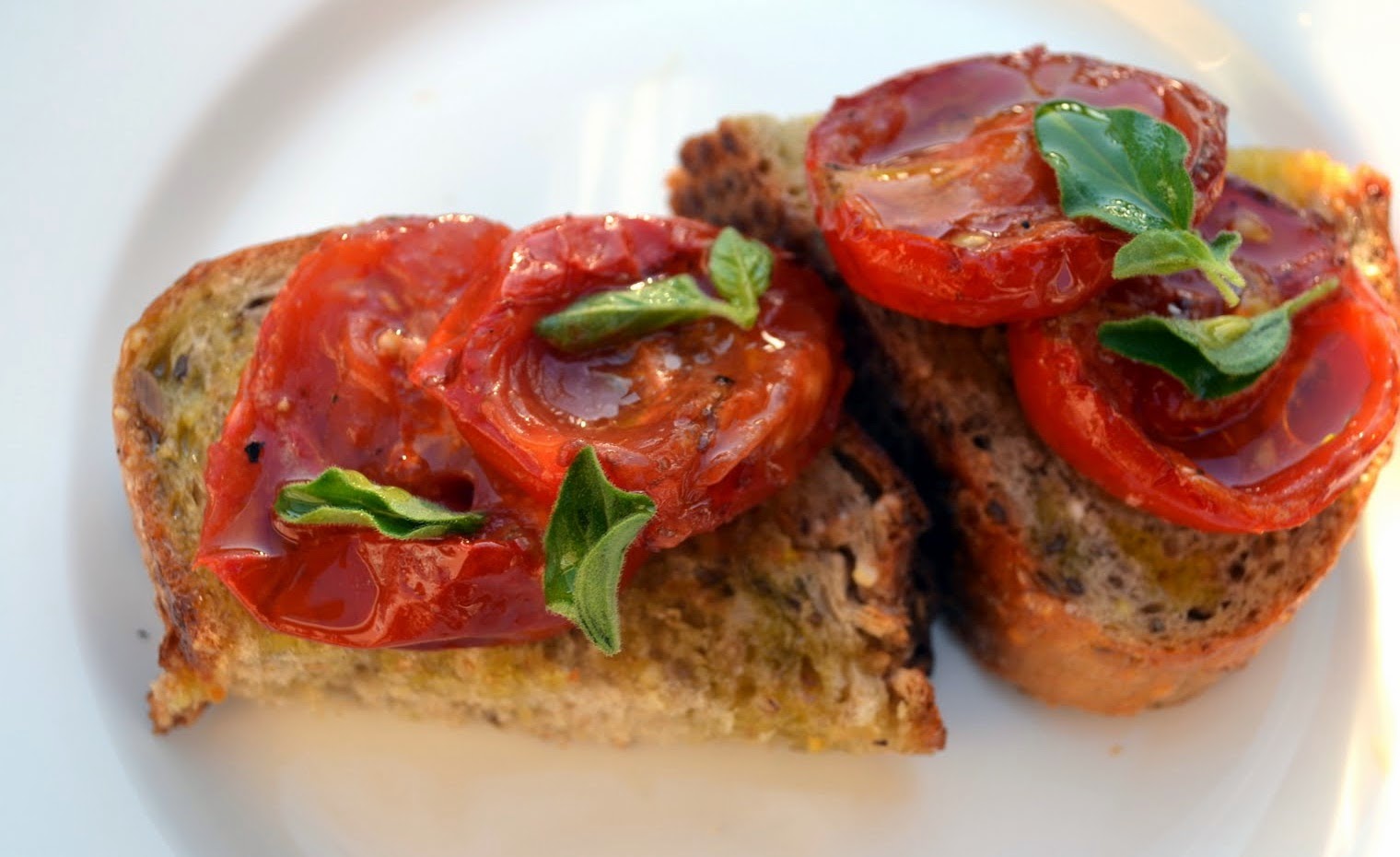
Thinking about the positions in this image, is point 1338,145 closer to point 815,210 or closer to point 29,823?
point 815,210

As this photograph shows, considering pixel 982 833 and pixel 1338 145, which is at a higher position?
pixel 1338 145

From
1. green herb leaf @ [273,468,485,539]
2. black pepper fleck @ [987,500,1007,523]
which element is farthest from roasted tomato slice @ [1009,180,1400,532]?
green herb leaf @ [273,468,485,539]

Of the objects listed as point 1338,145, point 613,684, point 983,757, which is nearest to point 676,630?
point 613,684

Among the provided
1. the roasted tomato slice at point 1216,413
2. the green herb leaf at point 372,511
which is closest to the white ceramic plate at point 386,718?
the roasted tomato slice at point 1216,413

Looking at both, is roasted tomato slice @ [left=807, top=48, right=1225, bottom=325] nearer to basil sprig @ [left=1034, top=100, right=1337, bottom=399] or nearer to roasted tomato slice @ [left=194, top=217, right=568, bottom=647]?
basil sprig @ [left=1034, top=100, right=1337, bottom=399]

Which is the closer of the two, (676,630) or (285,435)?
(285,435)

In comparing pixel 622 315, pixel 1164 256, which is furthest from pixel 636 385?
pixel 1164 256

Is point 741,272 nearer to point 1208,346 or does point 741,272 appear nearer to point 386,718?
point 1208,346

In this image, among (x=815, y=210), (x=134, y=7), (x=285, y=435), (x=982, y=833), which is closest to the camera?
(x=285, y=435)

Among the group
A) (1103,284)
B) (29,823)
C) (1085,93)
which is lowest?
(29,823)
